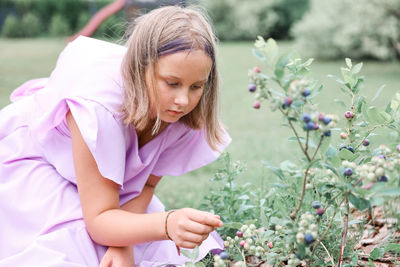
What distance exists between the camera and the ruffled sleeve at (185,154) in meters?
2.02

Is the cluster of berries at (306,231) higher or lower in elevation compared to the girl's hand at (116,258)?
higher

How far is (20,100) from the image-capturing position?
210cm

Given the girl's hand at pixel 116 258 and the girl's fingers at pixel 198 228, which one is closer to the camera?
the girl's fingers at pixel 198 228

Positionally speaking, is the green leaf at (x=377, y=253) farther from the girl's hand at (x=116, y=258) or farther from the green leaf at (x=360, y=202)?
the girl's hand at (x=116, y=258)

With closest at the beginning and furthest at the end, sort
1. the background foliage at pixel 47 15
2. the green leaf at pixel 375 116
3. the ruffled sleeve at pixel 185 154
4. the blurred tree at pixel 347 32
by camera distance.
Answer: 1. the green leaf at pixel 375 116
2. the ruffled sleeve at pixel 185 154
3. the blurred tree at pixel 347 32
4. the background foliage at pixel 47 15

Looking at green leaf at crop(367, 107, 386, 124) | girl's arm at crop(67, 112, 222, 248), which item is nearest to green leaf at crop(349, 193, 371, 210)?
green leaf at crop(367, 107, 386, 124)

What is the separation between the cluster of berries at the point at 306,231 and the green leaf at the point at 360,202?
4.6 inches

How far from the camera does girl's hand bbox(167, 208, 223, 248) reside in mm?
1371

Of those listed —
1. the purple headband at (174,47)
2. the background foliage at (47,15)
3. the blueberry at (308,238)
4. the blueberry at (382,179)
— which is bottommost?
the background foliage at (47,15)

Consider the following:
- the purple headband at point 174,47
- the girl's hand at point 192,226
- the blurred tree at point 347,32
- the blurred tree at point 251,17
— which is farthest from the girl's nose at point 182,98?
the blurred tree at point 251,17

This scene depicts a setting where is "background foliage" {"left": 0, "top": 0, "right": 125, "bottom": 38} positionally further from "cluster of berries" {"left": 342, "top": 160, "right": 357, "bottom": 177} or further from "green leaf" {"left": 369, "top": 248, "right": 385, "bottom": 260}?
"cluster of berries" {"left": 342, "top": 160, "right": 357, "bottom": 177}

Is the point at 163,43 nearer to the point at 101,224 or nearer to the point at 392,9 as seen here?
the point at 101,224

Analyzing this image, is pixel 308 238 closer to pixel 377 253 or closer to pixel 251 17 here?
pixel 377 253

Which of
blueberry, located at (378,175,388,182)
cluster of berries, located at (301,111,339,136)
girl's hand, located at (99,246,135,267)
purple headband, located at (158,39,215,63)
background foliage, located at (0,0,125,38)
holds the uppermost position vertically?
purple headband, located at (158,39,215,63)
